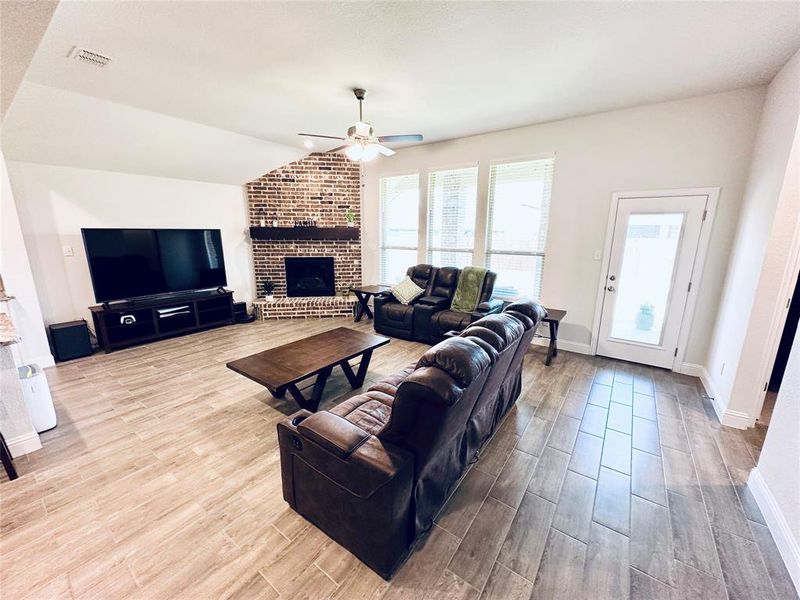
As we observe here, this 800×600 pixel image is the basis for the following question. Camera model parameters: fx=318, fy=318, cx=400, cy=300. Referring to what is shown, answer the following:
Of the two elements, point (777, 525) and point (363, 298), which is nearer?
point (777, 525)

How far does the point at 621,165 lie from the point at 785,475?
3.23 m

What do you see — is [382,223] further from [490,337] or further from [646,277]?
[490,337]

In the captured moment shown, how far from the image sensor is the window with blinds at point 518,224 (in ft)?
14.1

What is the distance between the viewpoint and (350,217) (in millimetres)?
5910

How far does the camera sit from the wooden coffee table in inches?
97.5

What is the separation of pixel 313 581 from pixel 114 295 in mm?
4535

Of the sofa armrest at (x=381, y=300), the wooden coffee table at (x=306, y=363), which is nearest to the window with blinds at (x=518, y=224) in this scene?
the sofa armrest at (x=381, y=300)

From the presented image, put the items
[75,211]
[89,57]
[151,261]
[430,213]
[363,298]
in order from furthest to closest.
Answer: [363,298]
[430,213]
[151,261]
[75,211]
[89,57]

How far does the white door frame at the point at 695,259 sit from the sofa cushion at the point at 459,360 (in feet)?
10.7

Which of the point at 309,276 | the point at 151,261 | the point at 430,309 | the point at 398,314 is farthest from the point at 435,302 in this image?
the point at 151,261

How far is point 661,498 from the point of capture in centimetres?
192

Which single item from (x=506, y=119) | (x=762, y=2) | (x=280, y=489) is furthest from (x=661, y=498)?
(x=506, y=119)

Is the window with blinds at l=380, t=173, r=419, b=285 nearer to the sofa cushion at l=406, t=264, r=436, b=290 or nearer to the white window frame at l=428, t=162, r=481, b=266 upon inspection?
the white window frame at l=428, t=162, r=481, b=266

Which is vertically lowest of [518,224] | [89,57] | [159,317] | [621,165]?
[159,317]
